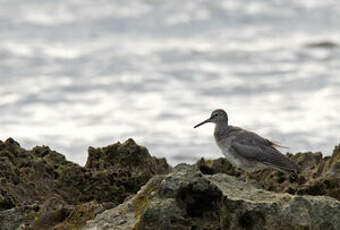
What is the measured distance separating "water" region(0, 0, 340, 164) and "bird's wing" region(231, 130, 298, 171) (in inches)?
188

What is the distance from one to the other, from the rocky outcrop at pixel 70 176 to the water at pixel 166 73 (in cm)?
539

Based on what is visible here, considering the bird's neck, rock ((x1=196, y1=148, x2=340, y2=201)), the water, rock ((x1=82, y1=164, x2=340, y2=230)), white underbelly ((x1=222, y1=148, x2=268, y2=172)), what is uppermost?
the water

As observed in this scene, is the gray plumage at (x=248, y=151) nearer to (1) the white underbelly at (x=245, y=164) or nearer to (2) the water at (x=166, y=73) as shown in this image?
(1) the white underbelly at (x=245, y=164)

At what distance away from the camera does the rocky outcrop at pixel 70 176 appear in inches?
362

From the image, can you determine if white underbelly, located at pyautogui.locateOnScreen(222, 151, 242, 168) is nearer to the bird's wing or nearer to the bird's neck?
the bird's wing

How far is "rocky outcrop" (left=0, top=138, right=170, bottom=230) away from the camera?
362 inches

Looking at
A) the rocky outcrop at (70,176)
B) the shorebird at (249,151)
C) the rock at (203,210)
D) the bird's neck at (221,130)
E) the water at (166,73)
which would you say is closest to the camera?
the rock at (203,210)

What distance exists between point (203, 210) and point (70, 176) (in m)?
2.48

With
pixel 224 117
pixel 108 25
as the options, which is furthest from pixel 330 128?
pixel 108 25

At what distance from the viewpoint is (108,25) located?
2528cm

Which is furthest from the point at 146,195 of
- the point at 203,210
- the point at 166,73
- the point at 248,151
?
the point at 166,73

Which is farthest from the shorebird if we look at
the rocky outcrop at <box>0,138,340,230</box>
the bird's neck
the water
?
the water

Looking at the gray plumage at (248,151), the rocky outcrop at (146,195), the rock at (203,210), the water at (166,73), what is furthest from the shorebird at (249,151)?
the water at (166,73)

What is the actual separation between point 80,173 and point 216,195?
98.9 inches
